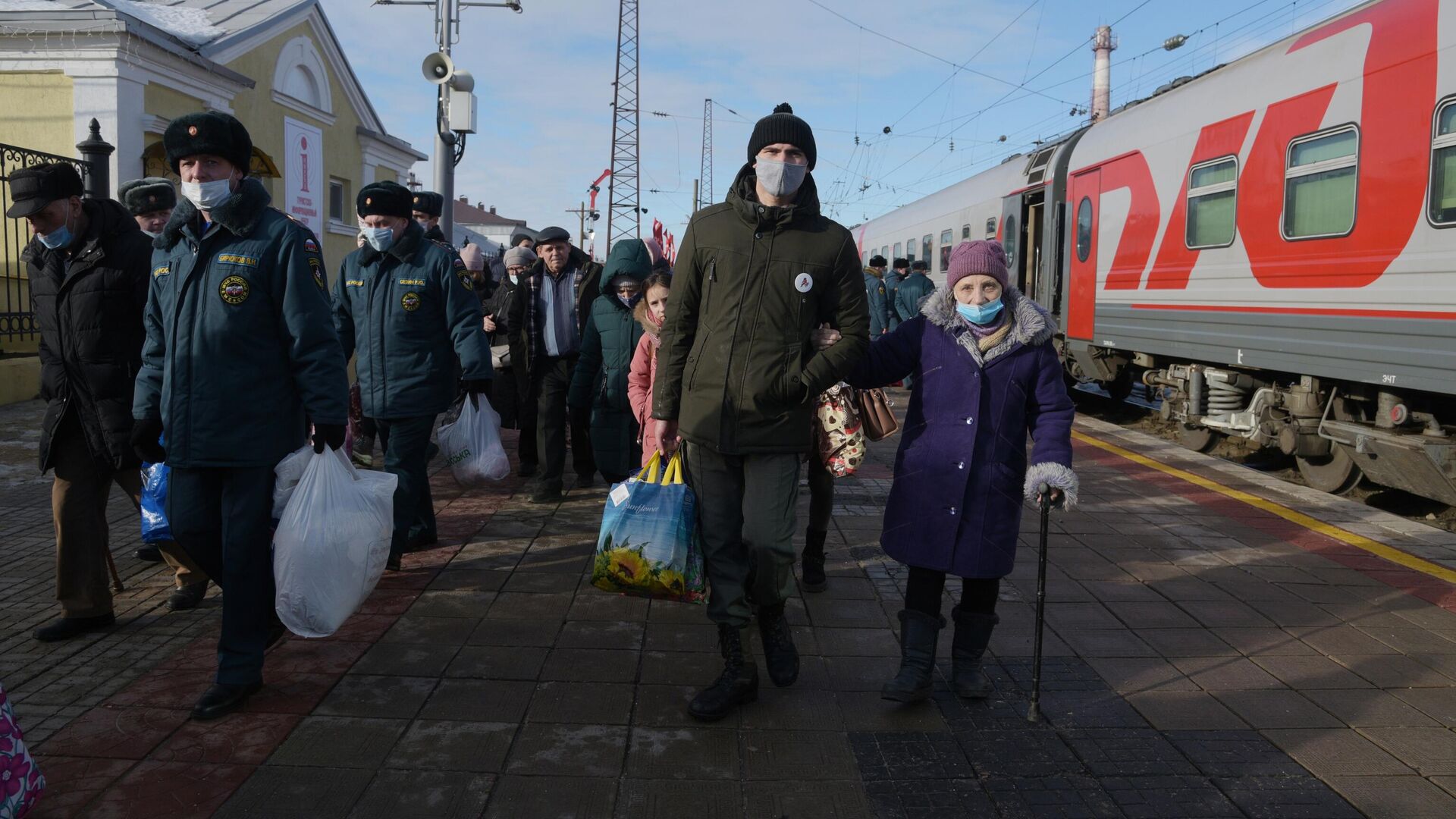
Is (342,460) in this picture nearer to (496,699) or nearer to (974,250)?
(496,699)

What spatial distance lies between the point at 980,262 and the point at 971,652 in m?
1.41

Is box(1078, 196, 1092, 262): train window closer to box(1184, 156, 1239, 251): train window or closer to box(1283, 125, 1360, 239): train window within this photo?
box(1184, 156, 1239, 251): train window

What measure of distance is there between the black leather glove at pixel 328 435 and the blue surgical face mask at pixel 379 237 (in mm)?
1741

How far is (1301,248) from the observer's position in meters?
7.93

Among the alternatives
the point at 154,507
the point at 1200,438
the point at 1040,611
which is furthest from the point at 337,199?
the point at 1040,611

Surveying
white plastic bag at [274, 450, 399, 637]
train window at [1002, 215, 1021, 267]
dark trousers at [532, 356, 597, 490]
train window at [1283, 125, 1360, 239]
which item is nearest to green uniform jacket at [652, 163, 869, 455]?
white plastic bag at [274, 450, 399, 637]

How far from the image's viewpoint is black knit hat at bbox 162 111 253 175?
3641 millimetres

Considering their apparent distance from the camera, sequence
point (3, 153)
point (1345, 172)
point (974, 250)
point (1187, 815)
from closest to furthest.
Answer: point (1187, 815) → point (974, 250) → point (1345, 172) → point (3, 153)

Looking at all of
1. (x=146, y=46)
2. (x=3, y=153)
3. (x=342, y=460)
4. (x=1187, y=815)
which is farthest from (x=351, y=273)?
(x=146, y=46)

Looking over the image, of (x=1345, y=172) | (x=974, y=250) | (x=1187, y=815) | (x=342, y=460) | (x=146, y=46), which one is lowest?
(x=1187, y=815)

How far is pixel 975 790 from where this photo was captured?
3180 mm

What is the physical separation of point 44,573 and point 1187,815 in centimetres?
510

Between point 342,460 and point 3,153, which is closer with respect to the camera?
point 342,460

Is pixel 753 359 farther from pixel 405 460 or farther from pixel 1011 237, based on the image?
pixel 1011 237
